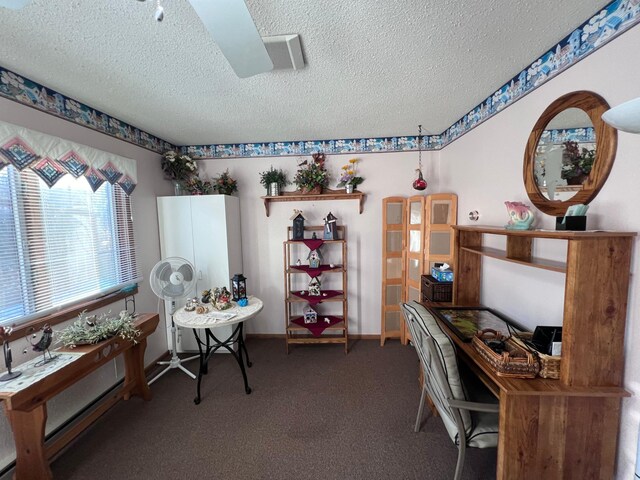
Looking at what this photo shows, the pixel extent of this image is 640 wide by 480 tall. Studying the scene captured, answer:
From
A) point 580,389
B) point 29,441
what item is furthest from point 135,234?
point 580,389

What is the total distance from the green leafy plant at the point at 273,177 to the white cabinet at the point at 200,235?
47 cm

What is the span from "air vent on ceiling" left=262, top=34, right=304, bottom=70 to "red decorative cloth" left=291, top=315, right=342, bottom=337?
247cm

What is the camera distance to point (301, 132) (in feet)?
8.86

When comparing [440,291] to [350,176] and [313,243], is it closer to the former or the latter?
[313,243]

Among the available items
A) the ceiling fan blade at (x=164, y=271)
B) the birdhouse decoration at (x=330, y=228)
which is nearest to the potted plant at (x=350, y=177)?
the birdhouse decoration at (x=330, y=228)

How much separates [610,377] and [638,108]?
3.82 feet

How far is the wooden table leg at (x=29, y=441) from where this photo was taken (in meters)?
1.36

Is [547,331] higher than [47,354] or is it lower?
higher

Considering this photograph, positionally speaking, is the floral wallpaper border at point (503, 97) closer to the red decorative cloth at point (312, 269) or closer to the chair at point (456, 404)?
the red decorative cloth at point (312, 269)

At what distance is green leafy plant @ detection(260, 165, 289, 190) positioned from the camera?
2.92 m

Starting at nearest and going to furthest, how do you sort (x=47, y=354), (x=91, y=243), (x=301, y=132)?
1. (x=47, y=354)
2. (x=91, y=243)
3. (x=301, y=132)

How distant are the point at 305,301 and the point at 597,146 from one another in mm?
2649

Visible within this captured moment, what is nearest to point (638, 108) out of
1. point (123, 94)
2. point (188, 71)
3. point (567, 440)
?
point (567, 440)

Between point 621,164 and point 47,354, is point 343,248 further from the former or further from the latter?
point 47,354
